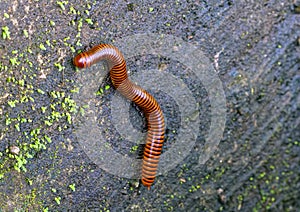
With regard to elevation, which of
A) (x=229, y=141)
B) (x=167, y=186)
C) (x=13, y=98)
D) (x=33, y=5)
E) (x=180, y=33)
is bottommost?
(x=167, y=186)

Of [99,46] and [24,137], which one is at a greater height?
[99,46]

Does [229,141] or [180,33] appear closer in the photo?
[180,33]

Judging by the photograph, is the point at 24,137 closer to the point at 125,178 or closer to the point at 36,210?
the point at 36,210

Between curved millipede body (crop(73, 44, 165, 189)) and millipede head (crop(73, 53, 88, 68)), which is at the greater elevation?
millipede head (crop(73, 53, 88, 68))

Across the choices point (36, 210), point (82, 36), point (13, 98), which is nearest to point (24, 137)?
point (13, 98)
